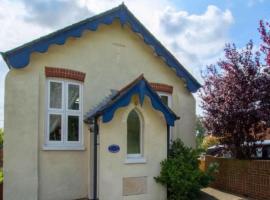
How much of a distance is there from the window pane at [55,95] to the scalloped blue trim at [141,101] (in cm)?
182

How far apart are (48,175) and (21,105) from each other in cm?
211

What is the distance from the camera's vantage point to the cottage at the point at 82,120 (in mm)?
8211

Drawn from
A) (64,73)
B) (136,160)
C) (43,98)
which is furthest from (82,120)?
(136,160)

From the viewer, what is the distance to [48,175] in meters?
8.59

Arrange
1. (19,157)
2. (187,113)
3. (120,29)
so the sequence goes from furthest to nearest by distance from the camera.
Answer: (187,113) → (120,29) → (19,157)

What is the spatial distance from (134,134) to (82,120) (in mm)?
1682

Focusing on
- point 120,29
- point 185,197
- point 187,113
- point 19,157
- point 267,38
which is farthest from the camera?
point 187,113

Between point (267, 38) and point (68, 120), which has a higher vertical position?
point (267, 38)

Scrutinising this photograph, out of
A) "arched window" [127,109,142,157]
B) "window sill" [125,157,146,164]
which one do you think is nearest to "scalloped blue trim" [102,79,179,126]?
"arched window" [127,109,142,157]

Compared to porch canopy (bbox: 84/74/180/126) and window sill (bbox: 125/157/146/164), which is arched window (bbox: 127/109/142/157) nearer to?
window sill (bbox: 125/157/146/164)

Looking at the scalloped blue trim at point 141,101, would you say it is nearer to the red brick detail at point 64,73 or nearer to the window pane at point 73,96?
the window pane at point 73,96

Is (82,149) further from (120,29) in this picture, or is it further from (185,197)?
(120,29)

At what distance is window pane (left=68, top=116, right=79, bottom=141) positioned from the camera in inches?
362

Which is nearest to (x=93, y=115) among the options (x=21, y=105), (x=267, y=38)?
(x=21, y=105)
